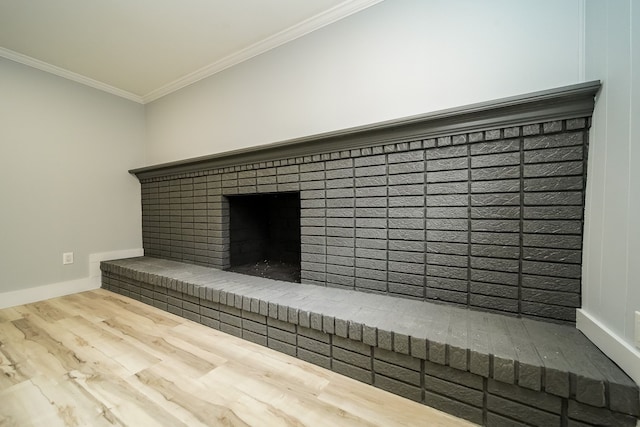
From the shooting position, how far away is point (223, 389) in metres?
1.19

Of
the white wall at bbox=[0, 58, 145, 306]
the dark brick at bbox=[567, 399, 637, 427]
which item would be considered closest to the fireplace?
the dark brick at bbox=[567, 399, 637, 427]

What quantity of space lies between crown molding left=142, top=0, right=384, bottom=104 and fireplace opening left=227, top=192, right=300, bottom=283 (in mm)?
1267

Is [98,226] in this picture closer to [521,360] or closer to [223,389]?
[223,389]

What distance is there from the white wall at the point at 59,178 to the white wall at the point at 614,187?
402cm

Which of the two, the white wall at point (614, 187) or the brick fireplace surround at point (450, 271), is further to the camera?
the brick fireplace surround at point (450, 271)

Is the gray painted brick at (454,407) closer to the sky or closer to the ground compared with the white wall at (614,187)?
closer to the ground

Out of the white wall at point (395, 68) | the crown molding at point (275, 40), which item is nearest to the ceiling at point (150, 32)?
the crown molding at point (275, 40)

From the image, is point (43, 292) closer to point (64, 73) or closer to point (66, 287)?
point (66, 287)

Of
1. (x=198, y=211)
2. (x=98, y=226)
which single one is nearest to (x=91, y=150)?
(x=98, y=226)

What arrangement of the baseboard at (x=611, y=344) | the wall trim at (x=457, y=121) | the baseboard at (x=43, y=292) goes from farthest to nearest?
the baseboard at (x=43, y=292) → the wall trim at (x=457, y=121) → the baseboard at (x=611, y=344)

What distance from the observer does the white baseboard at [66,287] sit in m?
2.25

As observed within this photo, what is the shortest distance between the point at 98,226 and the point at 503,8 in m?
3.94

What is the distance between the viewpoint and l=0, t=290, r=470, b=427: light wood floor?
103 centimetres

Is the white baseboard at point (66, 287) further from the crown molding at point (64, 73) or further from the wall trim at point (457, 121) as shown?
the wall trim at point (457, 121)
